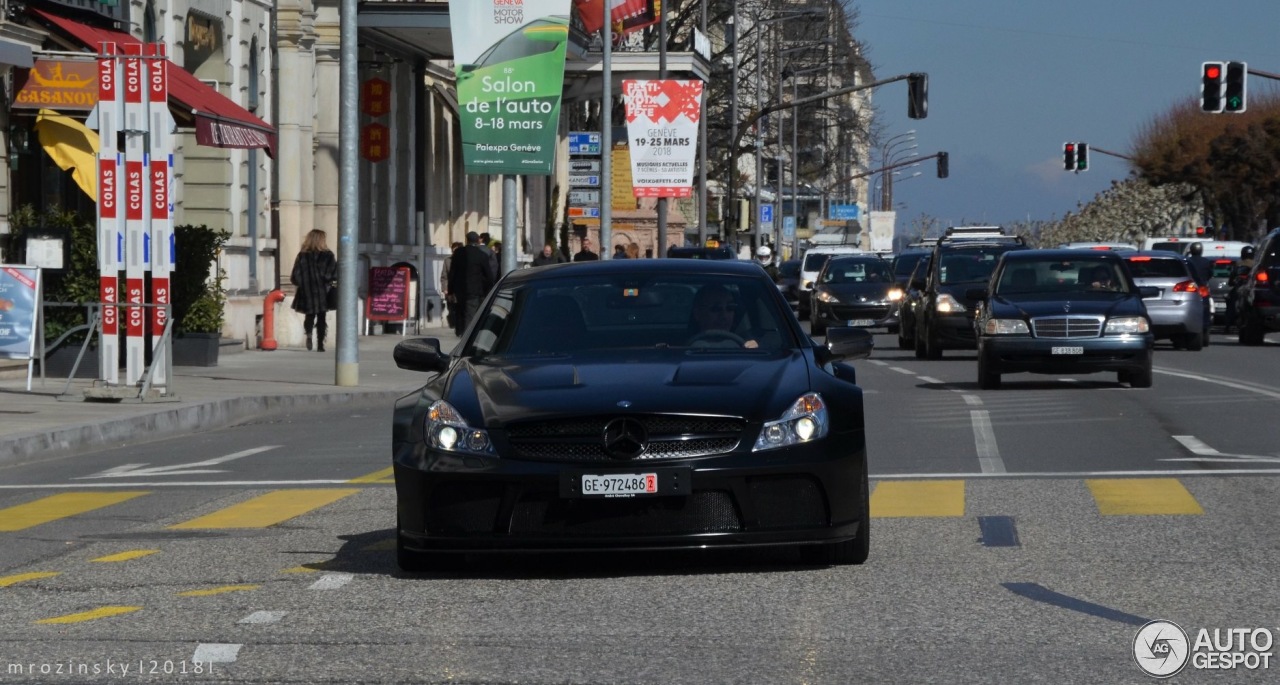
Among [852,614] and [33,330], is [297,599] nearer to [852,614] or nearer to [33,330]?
[852,614]

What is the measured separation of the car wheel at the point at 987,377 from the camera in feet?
74.9

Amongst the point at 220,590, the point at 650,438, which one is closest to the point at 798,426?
the point at 650,438

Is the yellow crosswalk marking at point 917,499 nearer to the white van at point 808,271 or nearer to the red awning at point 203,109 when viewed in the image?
the red awning at point 203,109

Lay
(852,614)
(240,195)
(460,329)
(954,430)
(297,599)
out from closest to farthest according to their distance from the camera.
A: (852,614) → (297,599) → (954,430) → (240,195) → (460,329)

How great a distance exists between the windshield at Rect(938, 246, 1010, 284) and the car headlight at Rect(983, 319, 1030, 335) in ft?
27.4

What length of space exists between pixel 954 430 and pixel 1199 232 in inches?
3112

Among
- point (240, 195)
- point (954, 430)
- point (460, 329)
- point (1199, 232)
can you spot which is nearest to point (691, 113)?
point (460, 329)

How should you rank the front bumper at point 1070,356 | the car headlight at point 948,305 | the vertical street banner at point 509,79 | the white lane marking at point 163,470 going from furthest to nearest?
the car headlight at point 948,305 → the vertical street banner at point 509,79 → the front bumper at point 1070,356 → the white lane marking at point 163,470

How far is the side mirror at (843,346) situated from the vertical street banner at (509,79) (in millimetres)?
16098

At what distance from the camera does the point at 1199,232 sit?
3671 inches

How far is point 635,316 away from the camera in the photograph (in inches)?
396

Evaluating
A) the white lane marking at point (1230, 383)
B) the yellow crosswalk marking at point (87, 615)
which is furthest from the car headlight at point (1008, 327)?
the yellow crosswalk marking at point (87, 615)

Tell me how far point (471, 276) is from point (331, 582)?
82.0ft

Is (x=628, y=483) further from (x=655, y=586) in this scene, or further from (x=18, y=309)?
(x=18, y=309)
